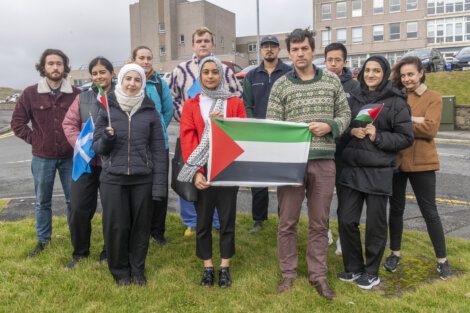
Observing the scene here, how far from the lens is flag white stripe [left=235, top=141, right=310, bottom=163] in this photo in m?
3.94

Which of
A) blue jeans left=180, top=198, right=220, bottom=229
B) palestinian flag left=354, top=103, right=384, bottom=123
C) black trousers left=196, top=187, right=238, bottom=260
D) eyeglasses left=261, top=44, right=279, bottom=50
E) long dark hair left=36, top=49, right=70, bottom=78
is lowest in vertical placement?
blue jeans left=180, top=198, right=220, bottom=229

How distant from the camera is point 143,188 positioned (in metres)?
4.21

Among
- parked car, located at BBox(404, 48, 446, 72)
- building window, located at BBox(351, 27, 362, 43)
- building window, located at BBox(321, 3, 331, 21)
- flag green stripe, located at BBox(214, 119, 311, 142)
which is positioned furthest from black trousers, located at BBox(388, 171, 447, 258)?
building window, located at BBox(321, 3, 331, 21)

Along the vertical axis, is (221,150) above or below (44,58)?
below

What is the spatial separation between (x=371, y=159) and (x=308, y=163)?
58 centimetres

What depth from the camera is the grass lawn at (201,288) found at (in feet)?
12.5

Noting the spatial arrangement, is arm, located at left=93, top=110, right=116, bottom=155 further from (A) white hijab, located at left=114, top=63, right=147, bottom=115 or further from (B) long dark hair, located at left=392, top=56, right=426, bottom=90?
(B) long dark hair, located at left=392, top=56, right=426, bottom=90

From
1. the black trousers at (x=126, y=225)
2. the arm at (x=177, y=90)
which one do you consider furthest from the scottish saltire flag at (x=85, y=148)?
the arm at (x=177, y=90)

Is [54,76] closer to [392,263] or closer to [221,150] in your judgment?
[221,150]

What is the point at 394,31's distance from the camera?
53.6 meters

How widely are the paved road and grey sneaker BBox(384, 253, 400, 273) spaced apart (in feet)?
5.81

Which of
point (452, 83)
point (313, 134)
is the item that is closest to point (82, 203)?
point (313, 134)


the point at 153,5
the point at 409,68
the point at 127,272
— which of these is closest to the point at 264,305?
the point at 127,272

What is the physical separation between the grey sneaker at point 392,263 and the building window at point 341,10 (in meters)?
55.1
